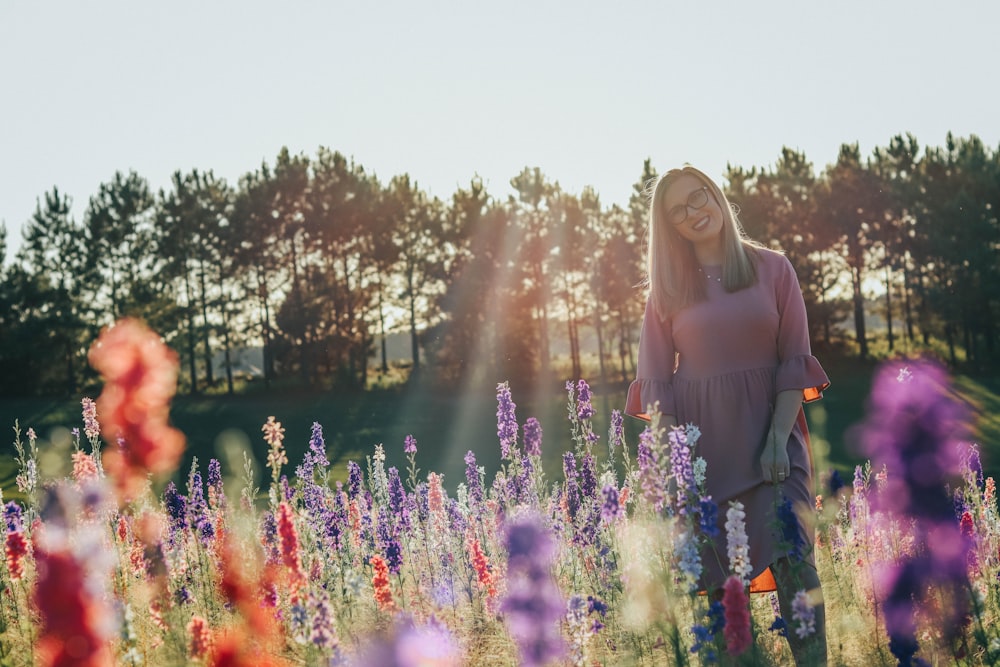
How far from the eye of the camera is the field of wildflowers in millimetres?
2455

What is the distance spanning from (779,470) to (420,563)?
3.14 meters

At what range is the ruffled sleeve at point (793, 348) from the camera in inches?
148

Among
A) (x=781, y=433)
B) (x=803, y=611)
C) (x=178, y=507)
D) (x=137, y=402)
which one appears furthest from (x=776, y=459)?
(x=178, y=507)

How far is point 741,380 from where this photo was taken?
12.8ft

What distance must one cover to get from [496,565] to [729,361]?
77.8 inches

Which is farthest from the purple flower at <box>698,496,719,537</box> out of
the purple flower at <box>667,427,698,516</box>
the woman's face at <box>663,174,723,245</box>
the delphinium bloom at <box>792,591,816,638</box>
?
the woman's face at <box>663,174,723,245</box>

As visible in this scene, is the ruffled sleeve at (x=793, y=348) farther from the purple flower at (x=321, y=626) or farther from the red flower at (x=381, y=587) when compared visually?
the purple flower at (x=321, y=626)

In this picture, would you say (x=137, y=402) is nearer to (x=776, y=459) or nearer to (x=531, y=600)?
(x=531, y=600)

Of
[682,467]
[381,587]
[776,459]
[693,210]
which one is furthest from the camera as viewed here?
[693,210]

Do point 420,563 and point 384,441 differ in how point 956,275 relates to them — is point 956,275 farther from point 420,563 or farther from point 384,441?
point 420,563

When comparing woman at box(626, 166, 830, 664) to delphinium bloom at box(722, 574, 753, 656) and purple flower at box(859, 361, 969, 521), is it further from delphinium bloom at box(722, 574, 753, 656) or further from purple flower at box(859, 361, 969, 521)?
delphinium bloom at box(722, 574, 753, 656)

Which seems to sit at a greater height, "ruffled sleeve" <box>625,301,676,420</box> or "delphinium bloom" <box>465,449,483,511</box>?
"ruffled sleeve" <box>625,301,676,420</box>

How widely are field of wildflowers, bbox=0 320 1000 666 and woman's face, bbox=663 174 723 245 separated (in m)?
0.99

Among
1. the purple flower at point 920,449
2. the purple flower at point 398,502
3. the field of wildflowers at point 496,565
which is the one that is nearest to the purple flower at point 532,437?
the field of wildflowers at point 496,565
